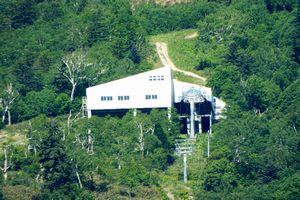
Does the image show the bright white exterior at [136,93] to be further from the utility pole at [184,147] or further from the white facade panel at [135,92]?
the utility pole at [184,147]

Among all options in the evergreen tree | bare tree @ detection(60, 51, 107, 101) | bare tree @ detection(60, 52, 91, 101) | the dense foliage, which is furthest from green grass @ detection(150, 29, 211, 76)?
the evergreen tree

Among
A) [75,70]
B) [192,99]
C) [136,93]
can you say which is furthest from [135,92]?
[75,70]

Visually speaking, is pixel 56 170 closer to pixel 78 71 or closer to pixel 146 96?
pixel 146 96

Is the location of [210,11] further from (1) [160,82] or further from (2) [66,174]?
(2) [66,174]

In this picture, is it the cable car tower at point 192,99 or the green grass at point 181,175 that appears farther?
the cable car tower at point 192,99

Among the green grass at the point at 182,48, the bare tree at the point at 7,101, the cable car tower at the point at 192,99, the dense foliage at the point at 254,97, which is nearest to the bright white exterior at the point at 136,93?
the cable car tower at the point at 192,99

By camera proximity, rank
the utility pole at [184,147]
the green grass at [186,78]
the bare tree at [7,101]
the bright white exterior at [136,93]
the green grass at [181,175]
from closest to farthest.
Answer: the green grass at [181,175] → the utility pole at [184,147] → the bare tree at [7,101] → the bright white exterior at [136,93] → the green grass at [186,78]

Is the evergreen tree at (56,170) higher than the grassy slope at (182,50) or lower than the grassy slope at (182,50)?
lower
